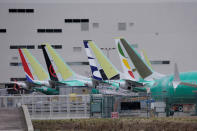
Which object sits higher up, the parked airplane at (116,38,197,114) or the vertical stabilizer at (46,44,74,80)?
the vertical stabilizer at (46,44,74,80)

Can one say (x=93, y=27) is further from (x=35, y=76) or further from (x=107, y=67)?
(x=107, y=67)

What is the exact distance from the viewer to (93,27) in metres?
97.6

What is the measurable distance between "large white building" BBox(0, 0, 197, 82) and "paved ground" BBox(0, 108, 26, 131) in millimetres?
63845

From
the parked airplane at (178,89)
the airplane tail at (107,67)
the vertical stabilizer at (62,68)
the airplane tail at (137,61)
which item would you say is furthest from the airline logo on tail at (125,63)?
the parked airplane at (178,89)

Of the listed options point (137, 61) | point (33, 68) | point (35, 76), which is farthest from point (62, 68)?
point (137, 61)

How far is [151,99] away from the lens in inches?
1481

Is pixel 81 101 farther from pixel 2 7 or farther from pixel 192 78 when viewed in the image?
pixel 2 7

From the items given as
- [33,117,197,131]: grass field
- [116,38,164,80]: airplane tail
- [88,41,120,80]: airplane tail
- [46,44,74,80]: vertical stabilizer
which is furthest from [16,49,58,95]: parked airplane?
[33,117,197,131]: grass field

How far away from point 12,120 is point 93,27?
2754 inches

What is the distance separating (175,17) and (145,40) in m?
7.47

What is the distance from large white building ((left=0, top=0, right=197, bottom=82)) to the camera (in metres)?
96.8

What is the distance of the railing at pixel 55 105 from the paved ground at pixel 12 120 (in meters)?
3.11

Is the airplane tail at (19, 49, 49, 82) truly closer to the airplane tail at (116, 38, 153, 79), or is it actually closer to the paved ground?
the airplane tail at (116, 38, 153, 79)

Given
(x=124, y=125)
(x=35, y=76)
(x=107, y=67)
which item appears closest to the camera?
(x=124, y=125)
